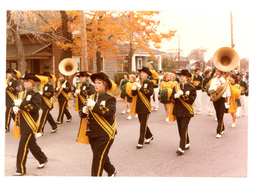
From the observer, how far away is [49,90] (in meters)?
8.77

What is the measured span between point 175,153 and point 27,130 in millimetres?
3299

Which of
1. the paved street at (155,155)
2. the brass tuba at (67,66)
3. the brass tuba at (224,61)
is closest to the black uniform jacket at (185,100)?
the paved street at (155,155)

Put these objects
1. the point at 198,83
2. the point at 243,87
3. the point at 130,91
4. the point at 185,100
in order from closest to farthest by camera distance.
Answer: the point at 185,100, the point at 130,91, the point at 243,87, the point at 198,83

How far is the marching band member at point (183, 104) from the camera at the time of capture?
6.67 meters

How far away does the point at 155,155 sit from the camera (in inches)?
265

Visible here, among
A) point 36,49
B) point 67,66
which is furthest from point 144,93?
point 36,49

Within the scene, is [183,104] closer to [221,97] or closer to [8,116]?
[221,97]

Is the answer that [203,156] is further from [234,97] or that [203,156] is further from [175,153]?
[234,97]

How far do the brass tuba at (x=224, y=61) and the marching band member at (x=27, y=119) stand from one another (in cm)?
452

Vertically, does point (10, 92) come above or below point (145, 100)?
above

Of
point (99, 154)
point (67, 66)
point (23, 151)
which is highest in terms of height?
point (67, 66)

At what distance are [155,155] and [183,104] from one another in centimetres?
130

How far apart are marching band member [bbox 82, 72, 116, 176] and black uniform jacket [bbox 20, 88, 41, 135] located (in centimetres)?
133

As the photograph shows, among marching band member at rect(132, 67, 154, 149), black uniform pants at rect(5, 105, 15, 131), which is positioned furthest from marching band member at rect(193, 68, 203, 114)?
black uniform pants at rect(5, 105, 15, 131)
